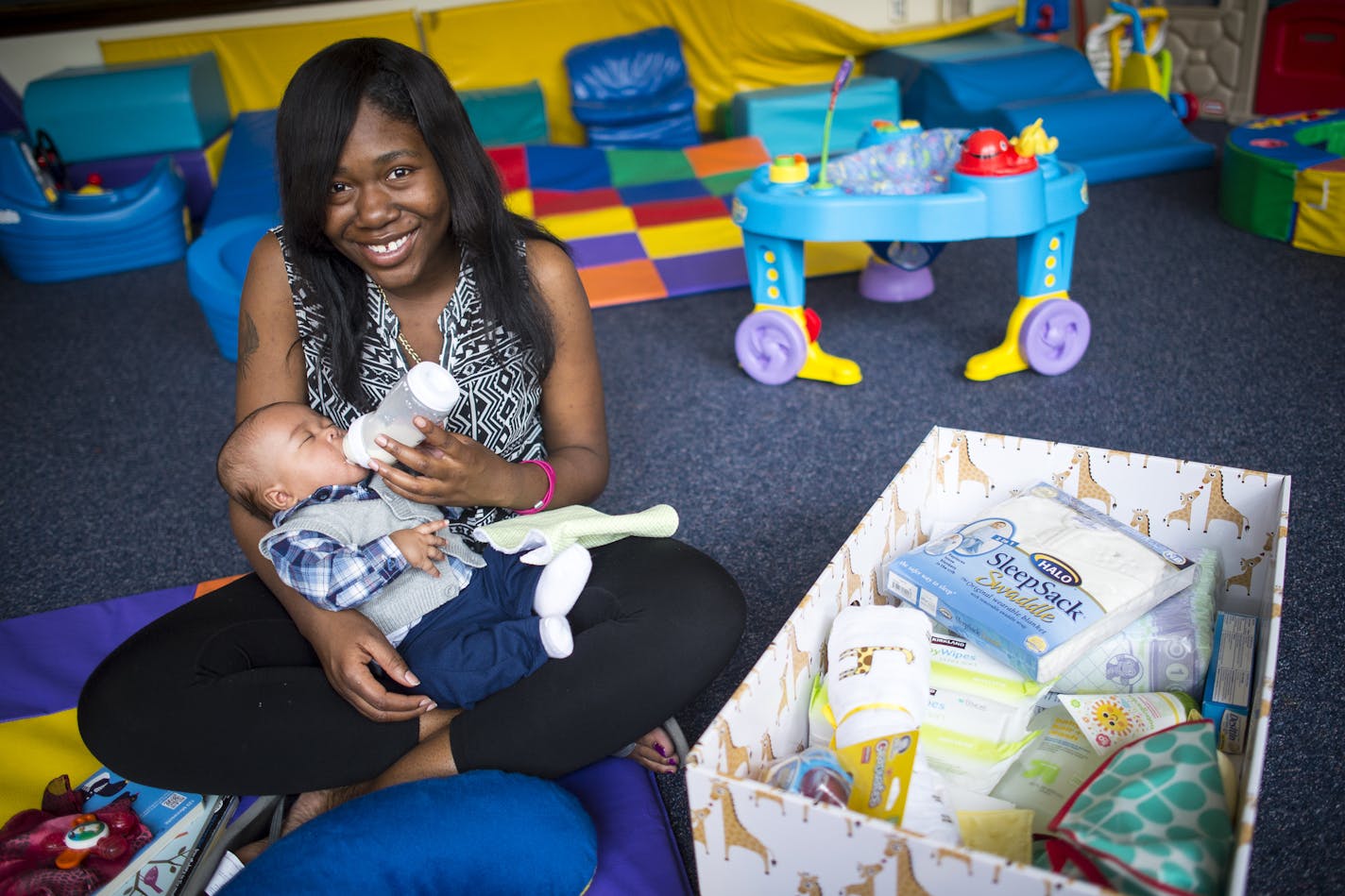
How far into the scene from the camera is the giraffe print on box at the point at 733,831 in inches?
25.4

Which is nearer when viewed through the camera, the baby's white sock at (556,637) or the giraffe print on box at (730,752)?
the giraffe print on box at (730,752)

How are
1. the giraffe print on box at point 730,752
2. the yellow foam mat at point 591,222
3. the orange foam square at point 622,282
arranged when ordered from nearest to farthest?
the giraffe print on box at point 730,752, the orange foam square at point 622,282, the yellow foam mat at point 591,222

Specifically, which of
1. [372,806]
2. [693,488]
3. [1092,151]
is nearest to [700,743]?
[372,806]

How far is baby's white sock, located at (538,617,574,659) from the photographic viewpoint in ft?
2.86

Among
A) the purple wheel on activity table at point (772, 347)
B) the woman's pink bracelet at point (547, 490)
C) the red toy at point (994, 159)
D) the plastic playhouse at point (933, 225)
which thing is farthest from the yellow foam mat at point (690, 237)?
the woman's pink bracelet at point (547, 490)

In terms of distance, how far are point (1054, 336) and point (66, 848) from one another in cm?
153

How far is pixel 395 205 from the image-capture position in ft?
3.09

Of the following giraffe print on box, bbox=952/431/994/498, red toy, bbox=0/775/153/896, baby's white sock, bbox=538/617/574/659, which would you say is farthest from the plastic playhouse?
red toy, bbox=0/775/153/896

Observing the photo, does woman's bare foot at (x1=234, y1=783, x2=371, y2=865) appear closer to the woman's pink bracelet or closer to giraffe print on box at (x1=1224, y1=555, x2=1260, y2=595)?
the woman's pink bracelet

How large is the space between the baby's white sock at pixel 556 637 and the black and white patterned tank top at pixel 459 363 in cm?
20

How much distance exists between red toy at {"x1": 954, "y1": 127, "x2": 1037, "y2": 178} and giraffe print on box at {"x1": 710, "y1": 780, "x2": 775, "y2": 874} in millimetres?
1257

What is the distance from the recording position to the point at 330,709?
870 mm

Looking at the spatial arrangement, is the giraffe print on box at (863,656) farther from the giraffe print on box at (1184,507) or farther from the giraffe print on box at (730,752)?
the giraffe print on box at (1184,507)

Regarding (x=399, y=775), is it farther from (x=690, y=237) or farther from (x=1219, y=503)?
(x=690, y=237)
